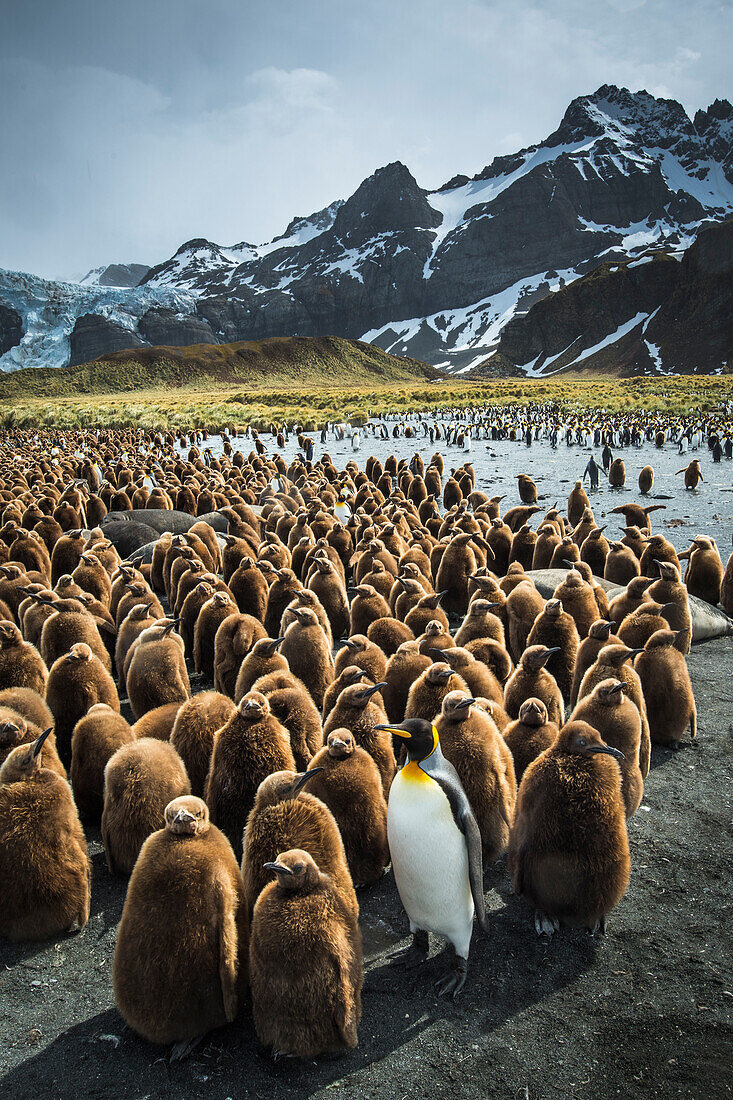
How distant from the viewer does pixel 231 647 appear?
5.86m

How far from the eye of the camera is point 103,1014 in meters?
2.95

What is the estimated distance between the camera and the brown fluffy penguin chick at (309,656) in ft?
18.9

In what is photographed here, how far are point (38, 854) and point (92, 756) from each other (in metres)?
0.94

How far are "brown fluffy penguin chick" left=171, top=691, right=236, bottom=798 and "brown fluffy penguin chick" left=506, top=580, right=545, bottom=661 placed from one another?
337 centimetres

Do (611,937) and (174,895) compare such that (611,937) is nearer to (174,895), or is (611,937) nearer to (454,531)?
(174,895)

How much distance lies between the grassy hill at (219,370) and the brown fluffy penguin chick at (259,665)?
85816mm

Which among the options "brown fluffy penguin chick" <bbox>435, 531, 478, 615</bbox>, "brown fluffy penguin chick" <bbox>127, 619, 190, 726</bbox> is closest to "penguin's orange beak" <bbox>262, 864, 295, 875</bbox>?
"brown fluffy penguin chick" <bbox>127, 619, 190, 726</bbox>

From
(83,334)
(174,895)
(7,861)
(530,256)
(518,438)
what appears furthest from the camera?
(530,256)

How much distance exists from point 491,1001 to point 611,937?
2.51ft

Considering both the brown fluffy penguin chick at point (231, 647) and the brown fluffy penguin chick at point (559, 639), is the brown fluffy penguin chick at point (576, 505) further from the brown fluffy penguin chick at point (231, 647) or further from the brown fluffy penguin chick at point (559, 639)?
the brown fluffy penguin chick at point (231, 647)

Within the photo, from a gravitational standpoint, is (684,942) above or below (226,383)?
below

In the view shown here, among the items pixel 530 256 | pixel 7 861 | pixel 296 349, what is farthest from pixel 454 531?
pixel 530 256

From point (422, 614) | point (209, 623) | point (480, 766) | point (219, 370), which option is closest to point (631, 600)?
point (422, 614)

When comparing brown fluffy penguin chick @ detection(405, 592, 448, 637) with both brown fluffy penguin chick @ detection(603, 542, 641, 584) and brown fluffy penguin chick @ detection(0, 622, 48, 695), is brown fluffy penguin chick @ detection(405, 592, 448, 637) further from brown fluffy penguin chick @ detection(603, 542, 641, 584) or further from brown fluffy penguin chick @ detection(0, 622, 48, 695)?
brown fluffy penguin chick @ detection(603, 542, 641, 584)
